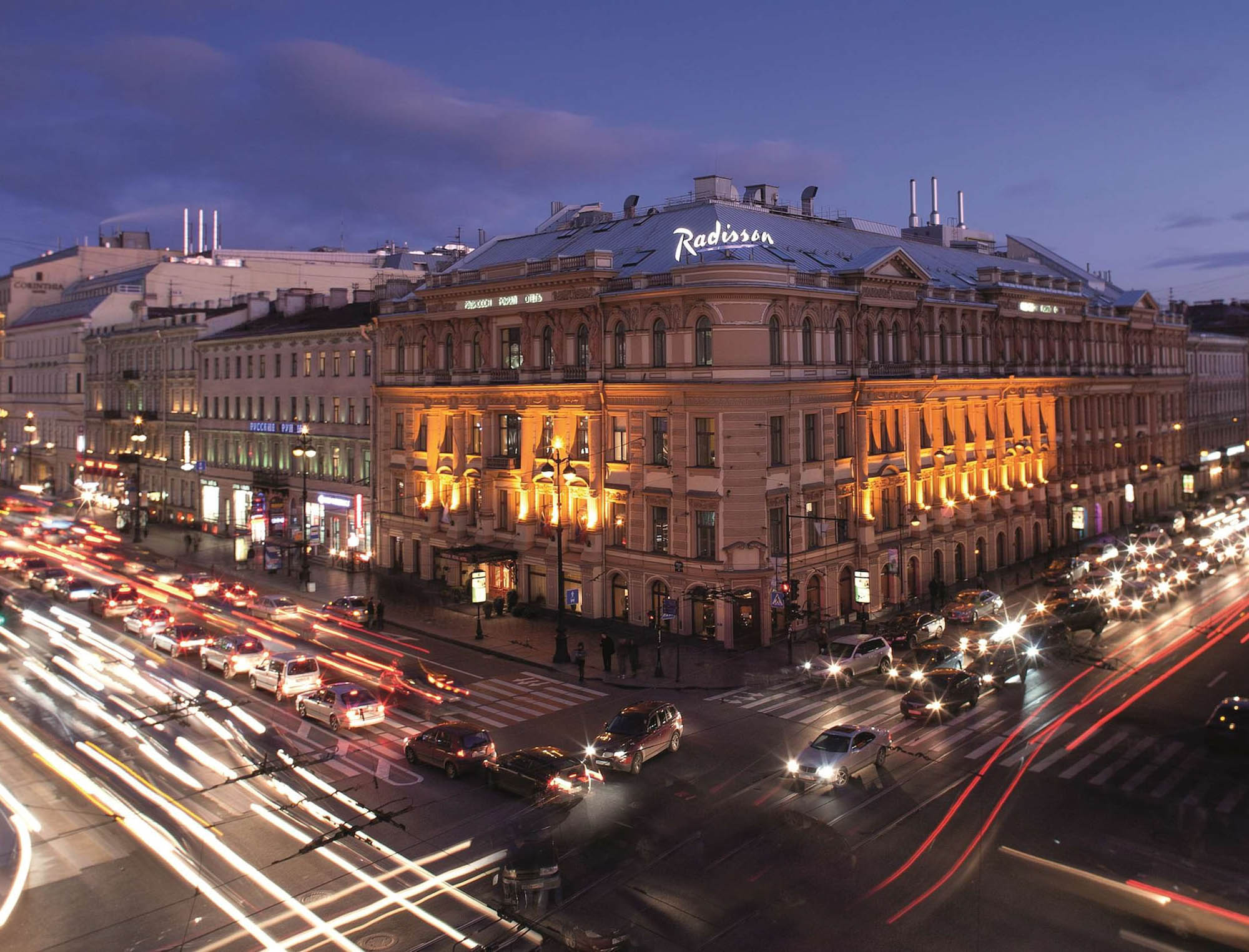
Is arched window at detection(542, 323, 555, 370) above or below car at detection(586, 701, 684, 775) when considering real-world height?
above

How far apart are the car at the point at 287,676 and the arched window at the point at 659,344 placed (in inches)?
798

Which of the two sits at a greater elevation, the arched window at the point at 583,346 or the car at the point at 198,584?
the arched window at the point at 583,346

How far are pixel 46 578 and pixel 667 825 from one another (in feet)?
164

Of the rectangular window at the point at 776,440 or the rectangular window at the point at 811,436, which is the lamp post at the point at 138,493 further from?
the rectangular window at the point at 811,436

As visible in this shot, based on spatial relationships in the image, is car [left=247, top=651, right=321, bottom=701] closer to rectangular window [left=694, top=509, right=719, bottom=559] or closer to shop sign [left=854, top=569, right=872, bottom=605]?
rectangular window [left=694, top=509, right=719, bottom=559]

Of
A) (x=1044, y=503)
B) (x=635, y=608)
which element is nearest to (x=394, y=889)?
(x=635, y=608)

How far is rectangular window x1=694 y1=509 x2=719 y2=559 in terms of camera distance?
4362 centimetres

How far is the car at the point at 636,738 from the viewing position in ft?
91.2

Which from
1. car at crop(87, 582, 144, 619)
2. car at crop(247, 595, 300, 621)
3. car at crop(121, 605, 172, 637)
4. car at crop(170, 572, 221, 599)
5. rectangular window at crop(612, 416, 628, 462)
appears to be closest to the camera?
car at crop(121, 605, 172, 637)

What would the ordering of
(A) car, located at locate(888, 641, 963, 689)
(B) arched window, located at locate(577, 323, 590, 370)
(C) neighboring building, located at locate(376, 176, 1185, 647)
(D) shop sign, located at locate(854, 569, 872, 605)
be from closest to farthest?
1. (A) car, located at locate(888, 641, 963, 689)
2. (C) neighboring building, located at locate(376, 176, 1185, 647)
3. (D) shop sign, located at locate(854, 569, 872, 605)
4. (B) arched window, located at locate(577, 323, 590, 370)

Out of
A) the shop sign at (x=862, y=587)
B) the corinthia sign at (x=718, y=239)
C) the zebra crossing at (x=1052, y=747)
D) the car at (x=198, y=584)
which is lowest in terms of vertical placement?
the zebra crossing at (x=1052, y=747)

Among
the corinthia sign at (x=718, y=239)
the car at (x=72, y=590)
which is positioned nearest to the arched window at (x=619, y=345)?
the corinthia sign at (x=718, y=239)

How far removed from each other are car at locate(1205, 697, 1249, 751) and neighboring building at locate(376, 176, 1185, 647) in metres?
16.2

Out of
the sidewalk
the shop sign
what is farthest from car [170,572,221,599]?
the shop sign
